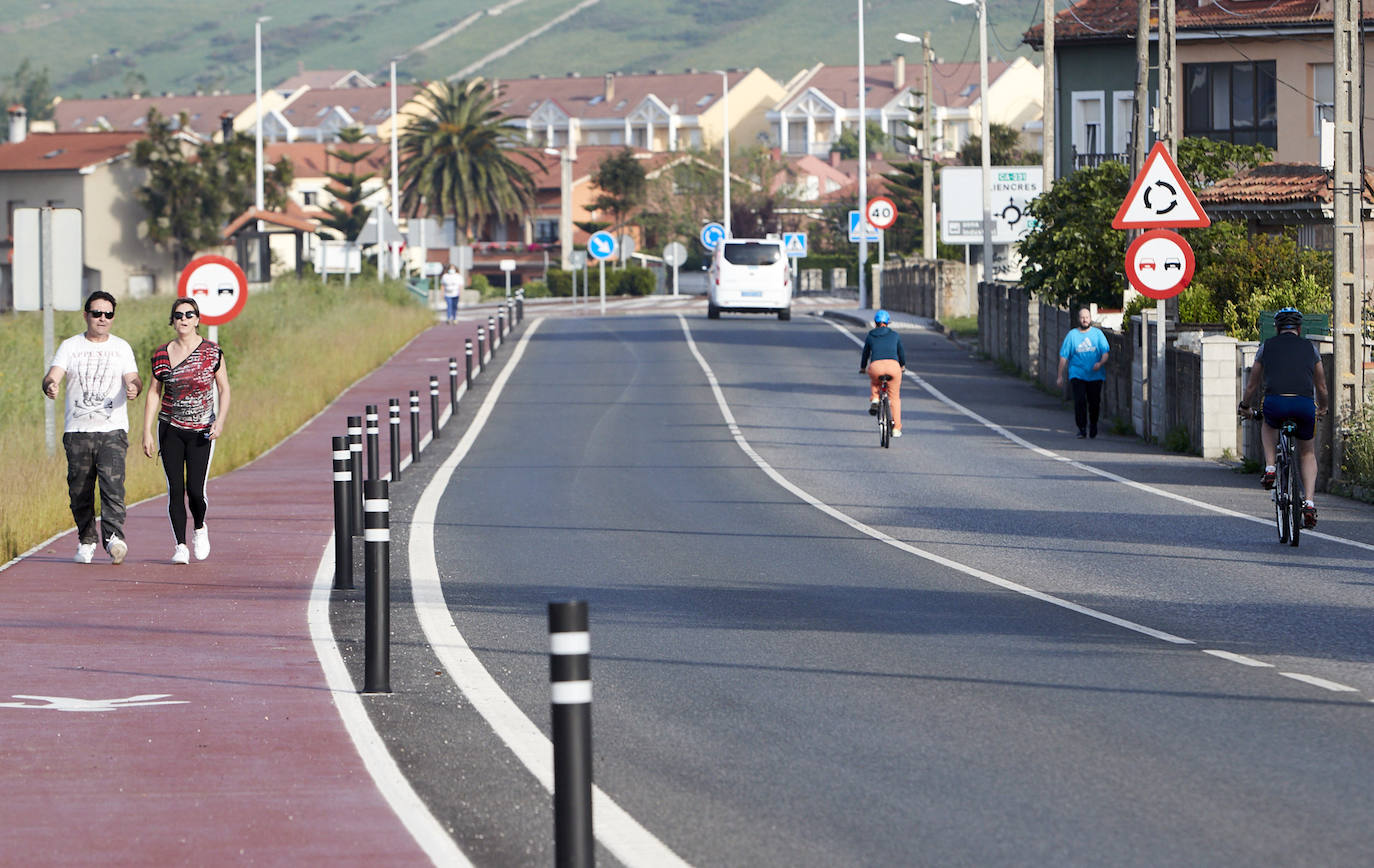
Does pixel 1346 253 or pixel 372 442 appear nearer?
pixel 372 442

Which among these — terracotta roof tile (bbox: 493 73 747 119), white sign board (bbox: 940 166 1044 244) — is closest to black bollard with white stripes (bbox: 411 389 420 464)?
white sign board (bbox: 940 166 1044 244)

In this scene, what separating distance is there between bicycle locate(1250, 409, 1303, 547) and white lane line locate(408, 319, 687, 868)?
6.17 metres

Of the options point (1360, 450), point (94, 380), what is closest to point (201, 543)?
point (94, 380)

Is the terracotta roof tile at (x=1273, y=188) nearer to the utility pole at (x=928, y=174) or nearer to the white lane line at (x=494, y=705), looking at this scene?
the white lane line at (x=494, y=705)

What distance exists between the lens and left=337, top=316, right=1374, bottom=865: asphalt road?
6555 mm

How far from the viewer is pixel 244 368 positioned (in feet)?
117

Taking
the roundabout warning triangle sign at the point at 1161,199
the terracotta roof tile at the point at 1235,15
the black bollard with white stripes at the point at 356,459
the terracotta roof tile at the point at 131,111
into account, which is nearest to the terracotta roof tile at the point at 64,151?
the terracotta roof tile at the point at 1235,15

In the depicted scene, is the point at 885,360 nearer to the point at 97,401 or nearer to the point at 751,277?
the point at 97,401

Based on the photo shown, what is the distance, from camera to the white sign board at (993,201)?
1885 inches

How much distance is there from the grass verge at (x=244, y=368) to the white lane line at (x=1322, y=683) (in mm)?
9396

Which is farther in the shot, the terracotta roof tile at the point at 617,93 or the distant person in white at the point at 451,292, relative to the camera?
the terracotta roof tile at the point at 617,93

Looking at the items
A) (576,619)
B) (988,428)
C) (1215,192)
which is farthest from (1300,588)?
(1215,192)

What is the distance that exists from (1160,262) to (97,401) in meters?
14.2

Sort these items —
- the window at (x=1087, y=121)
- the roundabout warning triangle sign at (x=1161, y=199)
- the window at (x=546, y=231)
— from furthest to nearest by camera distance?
the window at (x=546, y=231)
the window at (x=1087, y=121)
the roundabout warning triangle sign at (x=1161, y=199)
